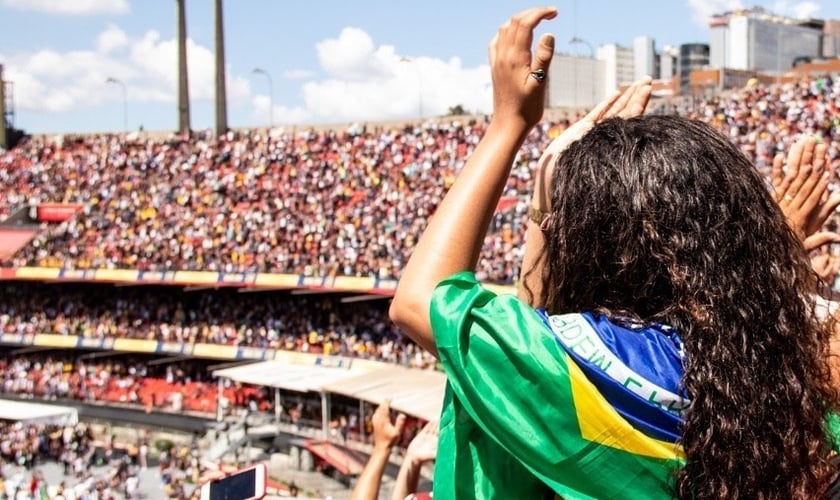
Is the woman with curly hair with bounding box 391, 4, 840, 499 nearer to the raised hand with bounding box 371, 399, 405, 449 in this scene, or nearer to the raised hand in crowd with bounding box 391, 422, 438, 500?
the raised hand in crowd with bounding box 391, 422, 438, 500

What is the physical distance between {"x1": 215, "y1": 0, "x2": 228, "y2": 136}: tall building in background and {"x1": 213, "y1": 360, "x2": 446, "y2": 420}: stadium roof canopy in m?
17.1

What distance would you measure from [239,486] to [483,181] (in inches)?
66.6

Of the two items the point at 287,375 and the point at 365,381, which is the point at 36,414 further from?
the point at 365,381

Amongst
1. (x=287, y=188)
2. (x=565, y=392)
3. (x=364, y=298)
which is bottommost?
(x=364, y=298)

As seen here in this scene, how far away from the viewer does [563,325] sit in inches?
62.3

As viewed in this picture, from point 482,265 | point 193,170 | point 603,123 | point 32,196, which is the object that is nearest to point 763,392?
point 603,123

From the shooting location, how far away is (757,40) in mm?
79562

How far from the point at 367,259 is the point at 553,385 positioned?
2583 centimetres

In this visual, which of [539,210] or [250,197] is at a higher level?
[539,210]

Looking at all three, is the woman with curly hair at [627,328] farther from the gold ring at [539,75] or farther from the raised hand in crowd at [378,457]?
the raised hand in crowd at [378,457]

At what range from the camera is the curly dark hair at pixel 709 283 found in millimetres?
1551

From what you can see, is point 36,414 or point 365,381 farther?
point 36,414

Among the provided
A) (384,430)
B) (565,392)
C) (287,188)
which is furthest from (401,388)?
(565,392)

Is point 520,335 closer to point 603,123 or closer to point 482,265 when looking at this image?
point 603,123
